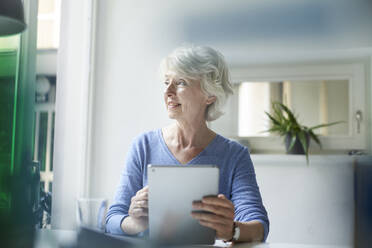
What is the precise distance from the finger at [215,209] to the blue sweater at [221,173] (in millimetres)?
141

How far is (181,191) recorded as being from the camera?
1.46 feet

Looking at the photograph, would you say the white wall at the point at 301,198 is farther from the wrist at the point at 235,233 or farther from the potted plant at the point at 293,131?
the wrist at the point at 235,233

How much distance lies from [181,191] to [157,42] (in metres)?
1.30

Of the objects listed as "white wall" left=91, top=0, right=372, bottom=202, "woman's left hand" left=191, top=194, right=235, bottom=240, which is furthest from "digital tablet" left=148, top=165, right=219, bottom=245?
"white wall" left=91, top=0, right=372, bottom=202

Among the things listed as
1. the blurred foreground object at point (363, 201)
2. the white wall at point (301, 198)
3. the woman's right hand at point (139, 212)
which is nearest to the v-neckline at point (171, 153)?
the woman's right hand at point (139, 212)

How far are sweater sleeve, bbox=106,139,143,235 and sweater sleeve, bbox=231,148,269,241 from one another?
203 millimetres

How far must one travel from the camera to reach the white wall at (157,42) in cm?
146

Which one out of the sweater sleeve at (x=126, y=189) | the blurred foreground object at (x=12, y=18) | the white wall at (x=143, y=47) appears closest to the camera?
the blurred foreground object at (x=12, y=18)

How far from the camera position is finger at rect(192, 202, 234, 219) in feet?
1.51

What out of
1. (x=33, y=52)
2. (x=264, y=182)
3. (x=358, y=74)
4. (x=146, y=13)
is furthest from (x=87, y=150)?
(x=33, y=52)

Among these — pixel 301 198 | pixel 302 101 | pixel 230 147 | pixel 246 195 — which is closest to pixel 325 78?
pixel 302 101

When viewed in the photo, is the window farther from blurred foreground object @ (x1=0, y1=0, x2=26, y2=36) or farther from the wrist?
blurred foreground object @ (x1=0, y1=0, x2=26, y2=36)

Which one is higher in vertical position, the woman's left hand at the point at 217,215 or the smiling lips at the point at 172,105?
the smiling lips at the point at 172,105

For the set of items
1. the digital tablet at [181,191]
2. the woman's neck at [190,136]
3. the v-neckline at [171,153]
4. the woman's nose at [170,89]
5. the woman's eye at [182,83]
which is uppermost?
the woman's eye at [182,83]
